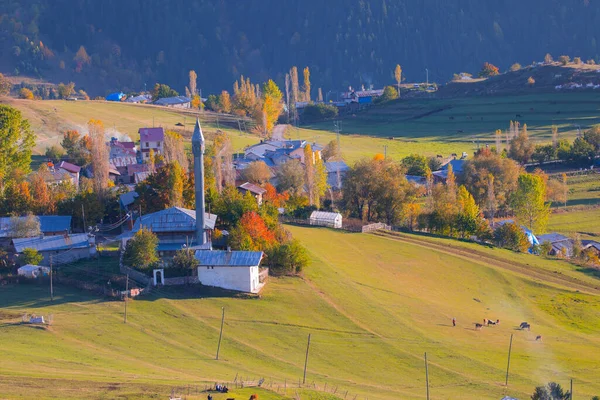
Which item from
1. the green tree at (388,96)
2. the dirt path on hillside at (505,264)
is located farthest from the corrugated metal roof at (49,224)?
the green tree at (388,96)

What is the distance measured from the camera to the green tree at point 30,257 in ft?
218

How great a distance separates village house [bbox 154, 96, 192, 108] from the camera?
570 ft

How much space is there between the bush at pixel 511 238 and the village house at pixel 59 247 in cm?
3877

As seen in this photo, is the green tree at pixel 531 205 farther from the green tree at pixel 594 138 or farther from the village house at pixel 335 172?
the green tree at pixel 594 138

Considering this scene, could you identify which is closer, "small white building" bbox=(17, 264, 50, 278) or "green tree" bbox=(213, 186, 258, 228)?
"small white building" bbox=(17, 264, 50, 278)

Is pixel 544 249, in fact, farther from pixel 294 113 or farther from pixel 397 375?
Answer: pixel 294 113

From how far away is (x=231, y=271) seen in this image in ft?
208

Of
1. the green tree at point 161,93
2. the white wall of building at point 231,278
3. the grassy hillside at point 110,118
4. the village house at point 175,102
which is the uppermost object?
the green tree at point 161,93

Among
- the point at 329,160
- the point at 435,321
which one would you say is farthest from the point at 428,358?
the point at 329,160

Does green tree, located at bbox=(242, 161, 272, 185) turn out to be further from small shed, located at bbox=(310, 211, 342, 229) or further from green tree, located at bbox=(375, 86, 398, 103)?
green tree, located at bbox=(375, 86, 398, 103)

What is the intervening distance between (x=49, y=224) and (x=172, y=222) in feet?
36.5

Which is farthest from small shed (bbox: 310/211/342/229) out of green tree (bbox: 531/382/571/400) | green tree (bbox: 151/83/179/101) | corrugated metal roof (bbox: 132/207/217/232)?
green tree (bbox: 151/83/179/101)

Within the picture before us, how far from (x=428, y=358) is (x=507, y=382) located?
16.6 ft

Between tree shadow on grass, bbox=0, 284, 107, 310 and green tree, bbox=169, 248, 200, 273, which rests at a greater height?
green tree, bbox=169, 248, 200, 273
